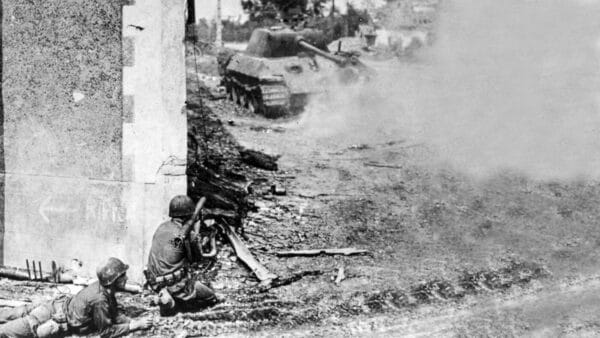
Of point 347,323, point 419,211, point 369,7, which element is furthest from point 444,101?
point 369,7

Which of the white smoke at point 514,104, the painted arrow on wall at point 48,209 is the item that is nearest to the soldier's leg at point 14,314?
the painted arrow on wall at point 48,209

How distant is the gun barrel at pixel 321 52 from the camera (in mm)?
18656

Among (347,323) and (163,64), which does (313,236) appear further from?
(163,64)

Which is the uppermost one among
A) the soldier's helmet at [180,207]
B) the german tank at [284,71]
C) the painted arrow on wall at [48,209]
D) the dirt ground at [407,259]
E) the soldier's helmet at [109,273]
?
the german tank at [284,71]

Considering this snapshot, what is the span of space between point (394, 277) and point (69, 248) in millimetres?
3776

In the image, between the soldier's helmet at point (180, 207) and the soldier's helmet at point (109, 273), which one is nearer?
the soldier's helmet at point (109, 273)

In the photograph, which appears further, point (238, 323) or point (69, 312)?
point (238, 323)

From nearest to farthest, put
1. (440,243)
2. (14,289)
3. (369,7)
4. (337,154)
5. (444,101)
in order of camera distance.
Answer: (14,289)
(440,243)
(337,154)
(444,101)
(369,7)

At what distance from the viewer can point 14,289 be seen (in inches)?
242

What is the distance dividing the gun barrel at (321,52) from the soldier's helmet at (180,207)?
1361 cm

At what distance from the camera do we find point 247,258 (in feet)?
23.0

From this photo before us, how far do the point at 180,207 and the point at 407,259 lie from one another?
318 cm

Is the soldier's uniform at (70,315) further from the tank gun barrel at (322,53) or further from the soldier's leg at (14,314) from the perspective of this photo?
the tank gun barrel at (322,53)

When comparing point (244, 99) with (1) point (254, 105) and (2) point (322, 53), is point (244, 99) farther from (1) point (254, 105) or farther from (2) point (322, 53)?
(2) point (322, 53)
